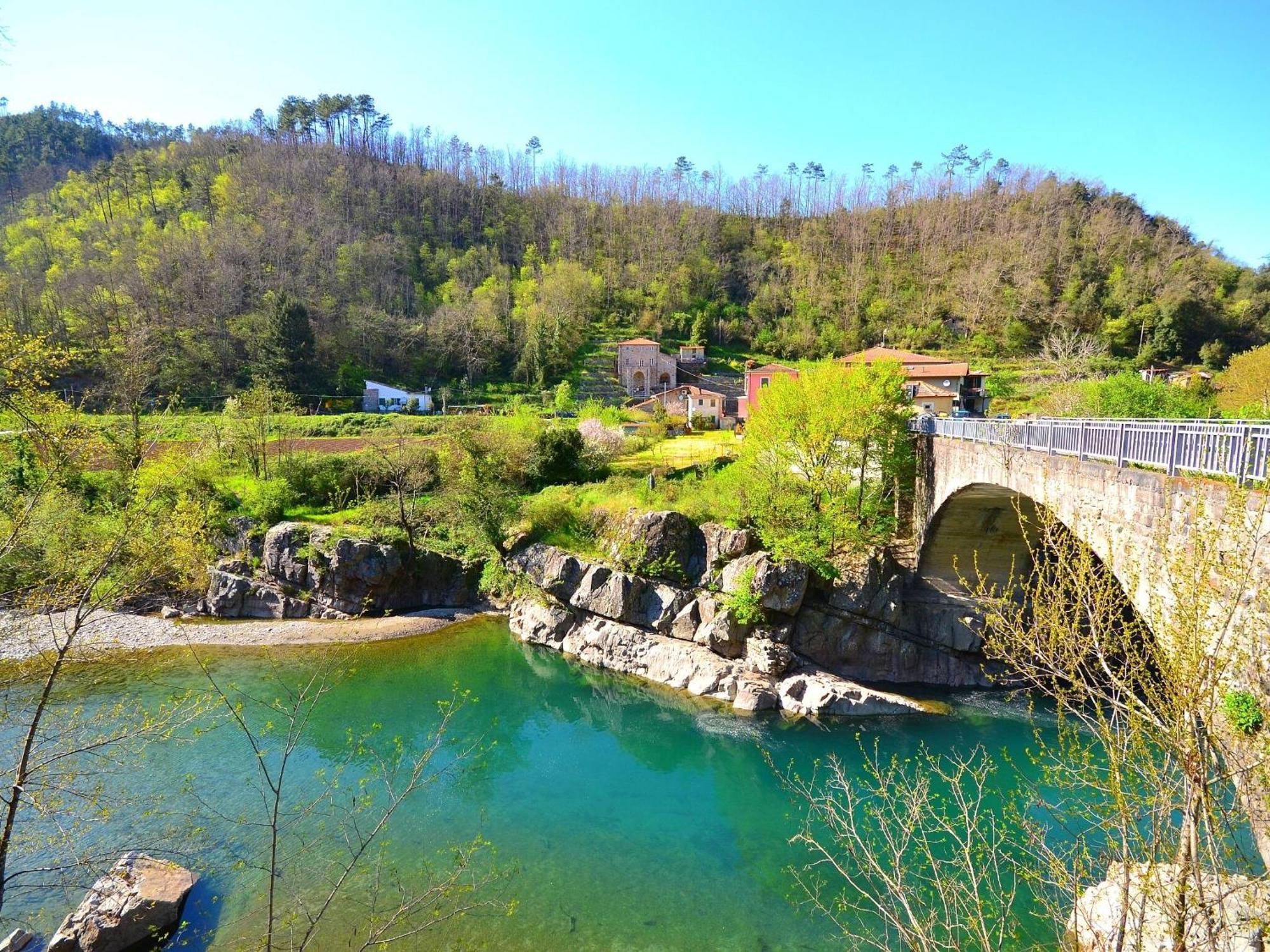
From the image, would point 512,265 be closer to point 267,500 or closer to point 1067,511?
point 267,500

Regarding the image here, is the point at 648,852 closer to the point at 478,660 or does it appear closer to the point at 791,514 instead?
the point at 478,660

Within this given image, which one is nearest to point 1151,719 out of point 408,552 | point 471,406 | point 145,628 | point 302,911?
point 302,911

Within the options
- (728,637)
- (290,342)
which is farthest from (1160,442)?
(290,342)

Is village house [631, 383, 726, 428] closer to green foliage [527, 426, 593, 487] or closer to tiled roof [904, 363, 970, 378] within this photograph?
tiled roof [904, 363, 970, 378]

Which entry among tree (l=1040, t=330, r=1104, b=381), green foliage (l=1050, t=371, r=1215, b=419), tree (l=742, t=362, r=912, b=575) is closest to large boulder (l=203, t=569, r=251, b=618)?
tree (l=742, t=362, r=912, b=575)

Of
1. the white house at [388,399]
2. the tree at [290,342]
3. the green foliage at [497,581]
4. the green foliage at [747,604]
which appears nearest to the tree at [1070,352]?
the green foliage at [747,604]

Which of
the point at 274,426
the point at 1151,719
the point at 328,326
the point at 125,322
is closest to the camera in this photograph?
the point at 1151,719
